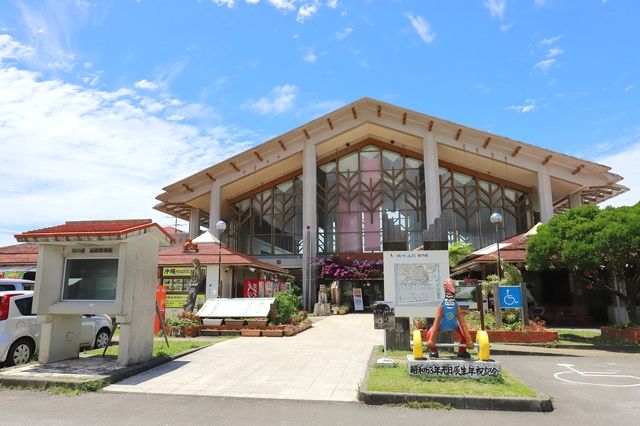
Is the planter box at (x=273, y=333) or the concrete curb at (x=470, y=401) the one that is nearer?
the concrete curb at (x=470, y=401)

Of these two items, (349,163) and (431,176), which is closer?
(431,176)

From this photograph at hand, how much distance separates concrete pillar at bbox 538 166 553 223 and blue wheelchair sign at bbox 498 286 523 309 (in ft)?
48.5

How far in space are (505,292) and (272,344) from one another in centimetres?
754

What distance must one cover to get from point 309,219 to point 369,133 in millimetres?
7743

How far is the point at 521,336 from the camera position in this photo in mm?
13469

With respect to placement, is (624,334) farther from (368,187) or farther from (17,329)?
(368,187)

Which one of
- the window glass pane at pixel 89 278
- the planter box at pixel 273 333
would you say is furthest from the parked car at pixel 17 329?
the planter box at pixel 273 333

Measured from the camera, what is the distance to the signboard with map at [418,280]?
417 inches

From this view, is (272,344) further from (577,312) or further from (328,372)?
(577,312)

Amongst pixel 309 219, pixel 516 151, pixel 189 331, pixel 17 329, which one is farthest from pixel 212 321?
pixel 516 151

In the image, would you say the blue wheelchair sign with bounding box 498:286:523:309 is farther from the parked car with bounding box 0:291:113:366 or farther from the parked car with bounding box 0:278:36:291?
the parked car with bounding box 0:278:36:291

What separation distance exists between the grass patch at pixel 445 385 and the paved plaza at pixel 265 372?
0.50 m

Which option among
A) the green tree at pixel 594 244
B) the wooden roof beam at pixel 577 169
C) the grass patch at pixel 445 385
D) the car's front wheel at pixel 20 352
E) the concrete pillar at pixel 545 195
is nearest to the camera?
the grass patch at pixel 445 385

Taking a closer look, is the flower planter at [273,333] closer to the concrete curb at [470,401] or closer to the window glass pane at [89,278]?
the window glass pane at [89,278]
